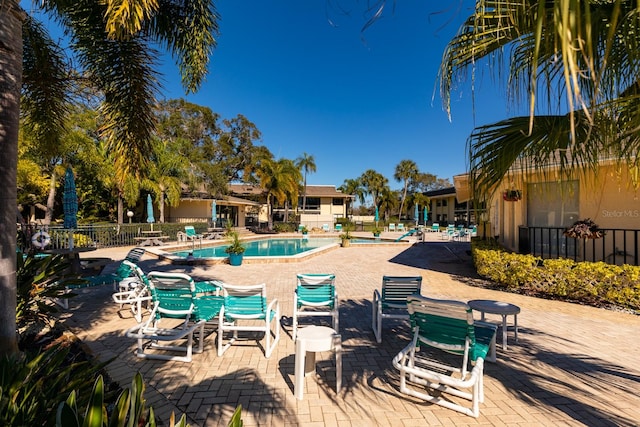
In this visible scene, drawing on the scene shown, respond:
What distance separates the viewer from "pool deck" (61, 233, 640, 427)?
299 centimetres

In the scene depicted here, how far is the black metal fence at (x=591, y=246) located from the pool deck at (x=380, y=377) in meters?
2.60

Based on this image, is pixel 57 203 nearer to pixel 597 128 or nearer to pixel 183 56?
pixel 183 56

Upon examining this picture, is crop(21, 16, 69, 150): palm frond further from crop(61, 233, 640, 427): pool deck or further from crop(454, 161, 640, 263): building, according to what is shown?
crop(454, 161, 640, 263): building

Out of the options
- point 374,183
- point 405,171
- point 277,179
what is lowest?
point 277,179

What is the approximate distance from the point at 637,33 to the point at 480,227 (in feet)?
51.5

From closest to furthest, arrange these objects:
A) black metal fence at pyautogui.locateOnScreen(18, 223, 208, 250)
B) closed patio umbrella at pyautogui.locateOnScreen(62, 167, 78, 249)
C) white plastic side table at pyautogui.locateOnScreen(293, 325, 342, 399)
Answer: white plastic side table at pyautogui.locateOnScreen(293, 325, 342, 399) < closed patio umbrella at pyautogui.locateOnScreen(62, 167, 78, 249) < black metal fence at pyautogui.locateOnScreen(18, 223, 208, 250)

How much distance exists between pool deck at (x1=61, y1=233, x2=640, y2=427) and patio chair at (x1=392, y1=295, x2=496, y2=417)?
0.56 ft

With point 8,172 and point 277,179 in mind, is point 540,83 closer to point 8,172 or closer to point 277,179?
point 8,172

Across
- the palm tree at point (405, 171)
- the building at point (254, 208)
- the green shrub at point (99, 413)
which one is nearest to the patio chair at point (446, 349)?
the green shrub at point (99, 413)

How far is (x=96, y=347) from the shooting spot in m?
4.52

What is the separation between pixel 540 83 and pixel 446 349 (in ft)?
9.07

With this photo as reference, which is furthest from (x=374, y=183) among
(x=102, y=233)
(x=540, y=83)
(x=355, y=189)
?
(x=540, y=83)

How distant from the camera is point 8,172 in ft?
9.04
